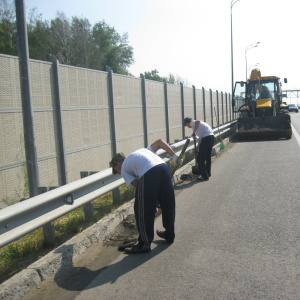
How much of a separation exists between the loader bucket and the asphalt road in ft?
41.0

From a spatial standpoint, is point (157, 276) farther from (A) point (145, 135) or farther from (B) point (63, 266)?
(A) point (145, 135)

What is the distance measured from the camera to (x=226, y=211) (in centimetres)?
730

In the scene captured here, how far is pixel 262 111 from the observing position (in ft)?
75.4

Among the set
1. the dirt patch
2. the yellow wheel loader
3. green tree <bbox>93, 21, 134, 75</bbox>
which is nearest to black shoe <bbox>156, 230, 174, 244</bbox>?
the dirt patch

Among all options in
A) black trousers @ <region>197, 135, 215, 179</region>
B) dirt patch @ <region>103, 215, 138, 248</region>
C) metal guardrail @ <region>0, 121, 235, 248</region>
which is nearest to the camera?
metal guardrail @ <region>0, 121, 235, 248</region>

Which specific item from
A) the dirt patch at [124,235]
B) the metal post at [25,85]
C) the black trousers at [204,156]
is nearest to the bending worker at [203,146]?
the black trousers at [204,156]

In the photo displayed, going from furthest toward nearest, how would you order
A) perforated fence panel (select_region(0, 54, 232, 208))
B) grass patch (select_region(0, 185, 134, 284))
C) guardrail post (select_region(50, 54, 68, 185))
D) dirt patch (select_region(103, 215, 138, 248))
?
guardrail post (select_region(50, 54, 68, 185))
perforated fence panel (select_region(0, 54, 232, 208))
dirt patch (select_region(103, 215, 138, 248))
grass patch (select_region(0, 185, 134, 284))

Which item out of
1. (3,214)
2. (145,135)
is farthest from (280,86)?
(3,214)

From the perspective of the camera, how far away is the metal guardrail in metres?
4.34

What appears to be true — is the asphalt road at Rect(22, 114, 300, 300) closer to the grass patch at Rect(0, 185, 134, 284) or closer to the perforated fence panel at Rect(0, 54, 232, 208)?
the grass patch at Rect(0, 185, 134, 284)

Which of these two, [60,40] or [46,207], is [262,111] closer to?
[46,207]

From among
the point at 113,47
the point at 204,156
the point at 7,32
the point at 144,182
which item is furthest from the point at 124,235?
the point at 113,47

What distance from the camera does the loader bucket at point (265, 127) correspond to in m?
20.8

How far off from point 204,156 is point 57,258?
6.38 m
